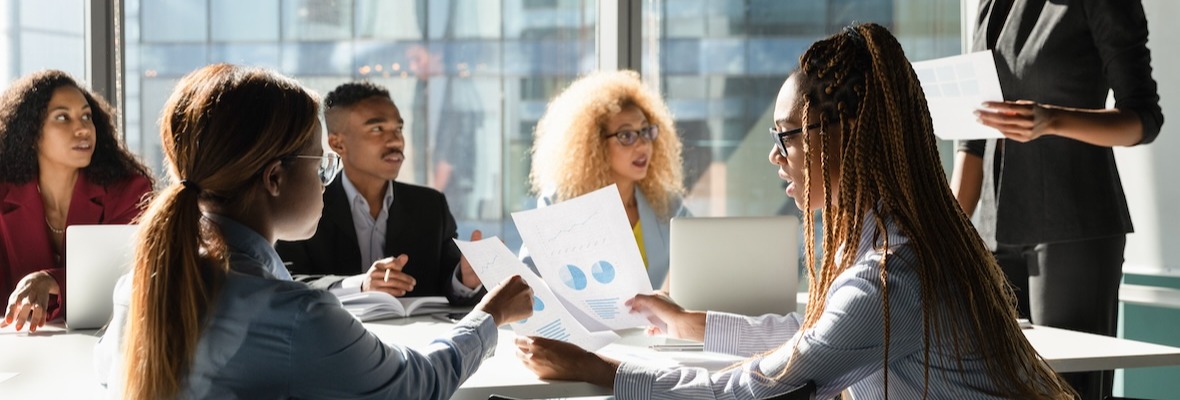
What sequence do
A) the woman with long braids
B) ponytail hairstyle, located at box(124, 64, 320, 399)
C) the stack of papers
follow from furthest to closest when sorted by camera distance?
the stack of papers → the woman with long braids → ponytail hairstyle, located at box(124, 64, 320, 399)

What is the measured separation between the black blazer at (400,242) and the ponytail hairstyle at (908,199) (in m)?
1.80

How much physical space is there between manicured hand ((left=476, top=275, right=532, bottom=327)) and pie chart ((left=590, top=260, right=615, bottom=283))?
1.40ft

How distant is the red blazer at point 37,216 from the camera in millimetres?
2891

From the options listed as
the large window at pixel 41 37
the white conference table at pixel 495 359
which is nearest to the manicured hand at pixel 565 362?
the white conference table at pixel 495 359

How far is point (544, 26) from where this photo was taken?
4.69 metres

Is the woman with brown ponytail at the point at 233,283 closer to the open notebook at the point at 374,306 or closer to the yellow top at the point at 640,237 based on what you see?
the open notebook at the point at 374,306

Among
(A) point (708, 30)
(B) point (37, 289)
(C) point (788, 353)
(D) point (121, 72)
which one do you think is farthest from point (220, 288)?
(A) point (708, 30)

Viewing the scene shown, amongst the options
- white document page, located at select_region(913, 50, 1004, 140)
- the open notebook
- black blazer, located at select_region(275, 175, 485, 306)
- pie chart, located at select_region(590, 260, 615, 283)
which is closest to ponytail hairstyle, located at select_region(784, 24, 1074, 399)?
pie chart, located at select_region(590, 260, 615, 283)

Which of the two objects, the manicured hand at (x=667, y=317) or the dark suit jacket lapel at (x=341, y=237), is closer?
the manicured hand at (x=667, y=317)

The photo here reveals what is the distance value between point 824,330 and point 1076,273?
1.52 metres

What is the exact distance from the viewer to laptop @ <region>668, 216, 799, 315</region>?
236 centimetres

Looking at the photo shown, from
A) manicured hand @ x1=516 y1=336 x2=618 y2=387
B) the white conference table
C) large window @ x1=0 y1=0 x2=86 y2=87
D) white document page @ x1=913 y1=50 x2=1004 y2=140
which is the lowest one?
the white conference table

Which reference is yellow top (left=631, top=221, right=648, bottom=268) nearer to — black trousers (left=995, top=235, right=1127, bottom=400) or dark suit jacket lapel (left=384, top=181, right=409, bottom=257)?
dark suit jacket lapel (left=384, top=181, right=409, bottom=257)

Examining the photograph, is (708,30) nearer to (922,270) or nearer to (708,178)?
(708,178)
